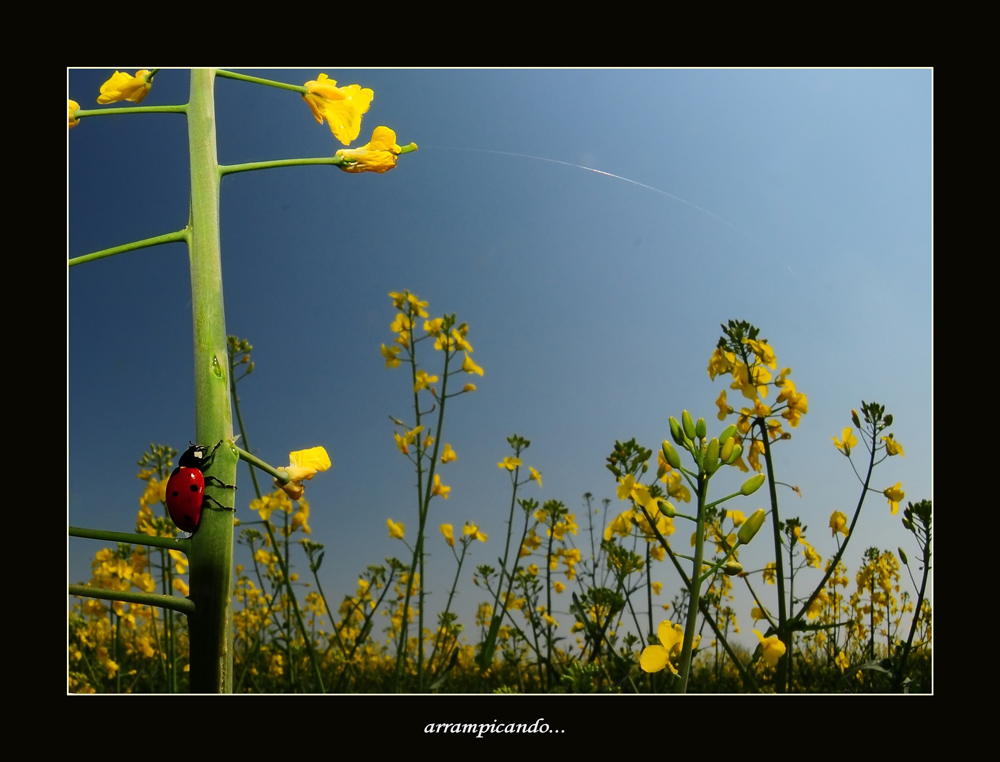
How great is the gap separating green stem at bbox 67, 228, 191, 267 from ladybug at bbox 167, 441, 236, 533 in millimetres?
327

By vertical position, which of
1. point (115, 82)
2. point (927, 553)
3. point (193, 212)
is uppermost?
point (115, 82)

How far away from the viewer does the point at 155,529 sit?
2.39 meters

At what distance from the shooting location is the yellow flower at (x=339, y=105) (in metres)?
1.30

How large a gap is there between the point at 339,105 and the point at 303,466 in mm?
741

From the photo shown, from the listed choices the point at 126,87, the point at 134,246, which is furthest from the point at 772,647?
the point at 126,87

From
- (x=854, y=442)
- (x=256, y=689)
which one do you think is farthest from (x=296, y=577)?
(x=854, y=442)

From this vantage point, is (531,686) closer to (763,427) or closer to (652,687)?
(652,687)

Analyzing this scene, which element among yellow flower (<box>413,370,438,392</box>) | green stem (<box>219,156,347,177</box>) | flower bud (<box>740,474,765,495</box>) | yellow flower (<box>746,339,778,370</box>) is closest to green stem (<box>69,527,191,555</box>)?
green stem (<box>219,156,347,177</box>)

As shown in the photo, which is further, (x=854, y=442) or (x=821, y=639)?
(x=821, y=639)

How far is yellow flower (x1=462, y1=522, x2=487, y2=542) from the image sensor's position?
9.47 ft

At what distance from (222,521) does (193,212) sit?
20.1 inches

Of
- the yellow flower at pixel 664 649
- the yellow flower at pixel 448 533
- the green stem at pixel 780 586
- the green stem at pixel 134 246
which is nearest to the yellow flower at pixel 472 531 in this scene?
the yellow flower at pixel 448 533

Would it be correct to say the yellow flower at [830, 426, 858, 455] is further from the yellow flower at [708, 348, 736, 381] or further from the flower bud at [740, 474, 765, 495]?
the flower bud at [740, 474, 765, 495]

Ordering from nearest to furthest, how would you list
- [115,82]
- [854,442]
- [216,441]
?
1. [216,441]
2. [115,82]
3. [854,442]
